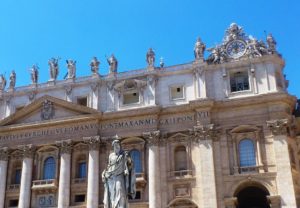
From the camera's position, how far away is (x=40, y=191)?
38.0 m

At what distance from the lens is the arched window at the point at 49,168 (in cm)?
3878

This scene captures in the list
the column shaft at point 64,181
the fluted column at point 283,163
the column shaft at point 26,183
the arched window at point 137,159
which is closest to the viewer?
the fluted column at point 283,163

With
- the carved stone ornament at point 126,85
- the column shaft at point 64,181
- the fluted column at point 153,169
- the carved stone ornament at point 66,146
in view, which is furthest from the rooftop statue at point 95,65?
the fluted column at point 153,169

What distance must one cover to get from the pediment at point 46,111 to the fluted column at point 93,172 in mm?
2660

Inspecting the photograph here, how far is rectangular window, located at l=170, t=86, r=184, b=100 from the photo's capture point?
124ft

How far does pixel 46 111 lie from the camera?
40.3 m

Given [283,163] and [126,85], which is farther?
[126,85]

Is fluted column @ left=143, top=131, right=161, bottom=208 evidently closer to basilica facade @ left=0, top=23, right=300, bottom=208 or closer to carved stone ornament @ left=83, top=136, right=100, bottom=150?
basilica facade @ left=0, top=23, right=300, bottom=208

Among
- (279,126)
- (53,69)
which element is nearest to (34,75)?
(53,69)

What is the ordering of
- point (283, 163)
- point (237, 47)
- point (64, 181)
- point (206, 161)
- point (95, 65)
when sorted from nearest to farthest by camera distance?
1. point (283, 163)
2. point (206, 161)
3. point (64, 181)
4. point (237, 47)
5. point (95, 65)

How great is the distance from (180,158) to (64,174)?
980 centimetres

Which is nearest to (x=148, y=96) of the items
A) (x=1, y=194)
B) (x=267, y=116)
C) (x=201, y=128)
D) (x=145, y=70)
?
(x=145, y=70)

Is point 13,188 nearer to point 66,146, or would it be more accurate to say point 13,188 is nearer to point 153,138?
point 66,146

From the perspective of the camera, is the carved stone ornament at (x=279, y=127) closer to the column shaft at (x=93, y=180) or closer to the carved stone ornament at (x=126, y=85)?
the carved stone ornament at (x=126, y=85)
